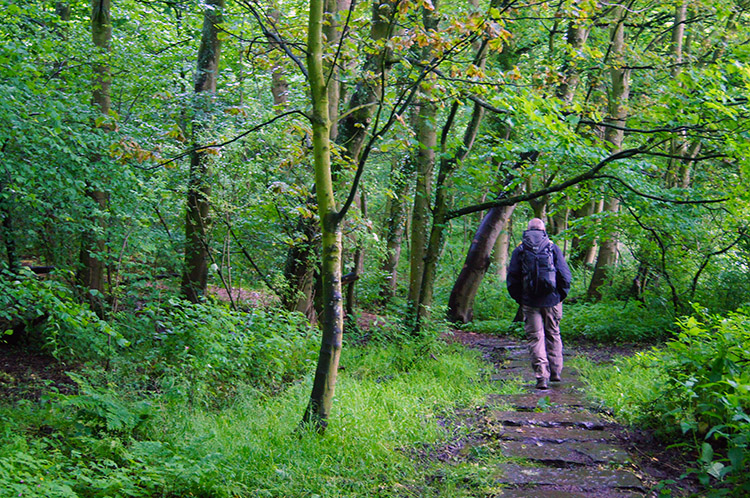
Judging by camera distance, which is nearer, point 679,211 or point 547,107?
point 547,107

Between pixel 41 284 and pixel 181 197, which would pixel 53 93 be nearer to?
pixel 181 197

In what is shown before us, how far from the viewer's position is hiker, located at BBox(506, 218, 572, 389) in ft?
22.0

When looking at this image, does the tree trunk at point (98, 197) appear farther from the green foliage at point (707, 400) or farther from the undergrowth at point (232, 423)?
the green foliage at point (707, 400)

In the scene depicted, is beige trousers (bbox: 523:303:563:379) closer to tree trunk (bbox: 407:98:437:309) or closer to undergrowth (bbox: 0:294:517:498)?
undergrowth (bbox: 0:294:517:498)

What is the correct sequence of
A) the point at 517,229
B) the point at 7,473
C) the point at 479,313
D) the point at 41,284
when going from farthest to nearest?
the point at 517,229, the point at 479,313, the point at 41,284, the point at 7,473

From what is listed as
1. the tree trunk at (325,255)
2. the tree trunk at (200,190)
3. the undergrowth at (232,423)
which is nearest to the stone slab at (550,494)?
the undergrowth at (232,423)

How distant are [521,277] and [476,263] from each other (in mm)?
5993

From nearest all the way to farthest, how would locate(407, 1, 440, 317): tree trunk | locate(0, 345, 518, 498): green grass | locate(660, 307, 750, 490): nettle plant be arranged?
locate(660, 307, 750, 490): nettle plant → locate(0, 345, 518, 498): green grass → locate(407, 1, 440, 317): tree trunk

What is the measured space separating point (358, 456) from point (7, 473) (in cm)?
240

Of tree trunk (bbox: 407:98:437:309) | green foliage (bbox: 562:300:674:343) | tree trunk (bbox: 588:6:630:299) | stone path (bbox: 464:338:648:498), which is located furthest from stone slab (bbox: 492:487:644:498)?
tree trunk (bbox: 588:6:630:299)

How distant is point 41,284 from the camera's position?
585 cm

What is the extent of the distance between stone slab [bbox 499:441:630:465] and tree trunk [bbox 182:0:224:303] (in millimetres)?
5252

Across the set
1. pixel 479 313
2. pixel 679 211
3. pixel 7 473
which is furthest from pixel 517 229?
pixel 7 473

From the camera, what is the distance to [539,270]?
6.68 metres
